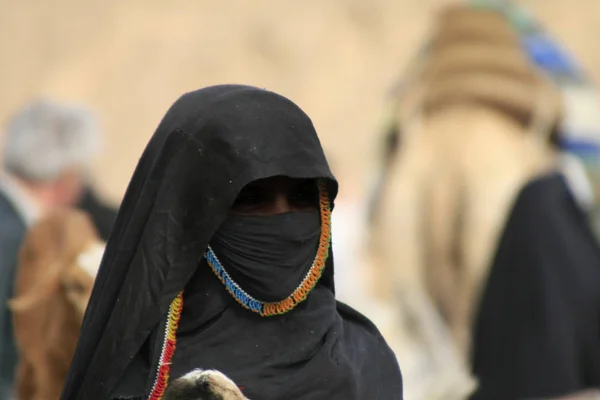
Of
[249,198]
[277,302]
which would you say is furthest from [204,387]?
[249,198]

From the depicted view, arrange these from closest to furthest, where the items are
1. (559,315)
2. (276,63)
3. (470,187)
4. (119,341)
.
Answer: (119,341) → (559,315) → (470,187) → (276,63)

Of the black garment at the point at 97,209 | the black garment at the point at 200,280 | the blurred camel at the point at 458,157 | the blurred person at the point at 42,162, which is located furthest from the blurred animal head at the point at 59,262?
the blurred camel at the point at 458,157

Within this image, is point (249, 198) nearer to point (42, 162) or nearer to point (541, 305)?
point (541, 305)

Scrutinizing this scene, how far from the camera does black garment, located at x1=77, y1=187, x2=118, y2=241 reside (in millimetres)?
6664

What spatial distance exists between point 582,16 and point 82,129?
→ 59.3ft

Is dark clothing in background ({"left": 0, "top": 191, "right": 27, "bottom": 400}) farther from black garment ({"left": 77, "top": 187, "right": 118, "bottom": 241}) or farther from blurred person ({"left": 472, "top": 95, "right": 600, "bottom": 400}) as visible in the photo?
blurred person ({"left": 472, "top": 95, "right": 600, "bottom": 400})

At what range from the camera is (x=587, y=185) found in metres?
7.45

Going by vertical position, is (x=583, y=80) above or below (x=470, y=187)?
above

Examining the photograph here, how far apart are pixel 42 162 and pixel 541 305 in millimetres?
2227

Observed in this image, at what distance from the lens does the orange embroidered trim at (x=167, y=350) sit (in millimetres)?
2838

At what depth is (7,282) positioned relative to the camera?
5531 millimetres

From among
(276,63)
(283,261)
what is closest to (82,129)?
A: (283,261)

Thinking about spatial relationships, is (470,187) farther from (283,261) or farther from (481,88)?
(283,261)

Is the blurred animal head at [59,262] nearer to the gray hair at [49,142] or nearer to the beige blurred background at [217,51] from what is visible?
the gray hair at [49,142]
